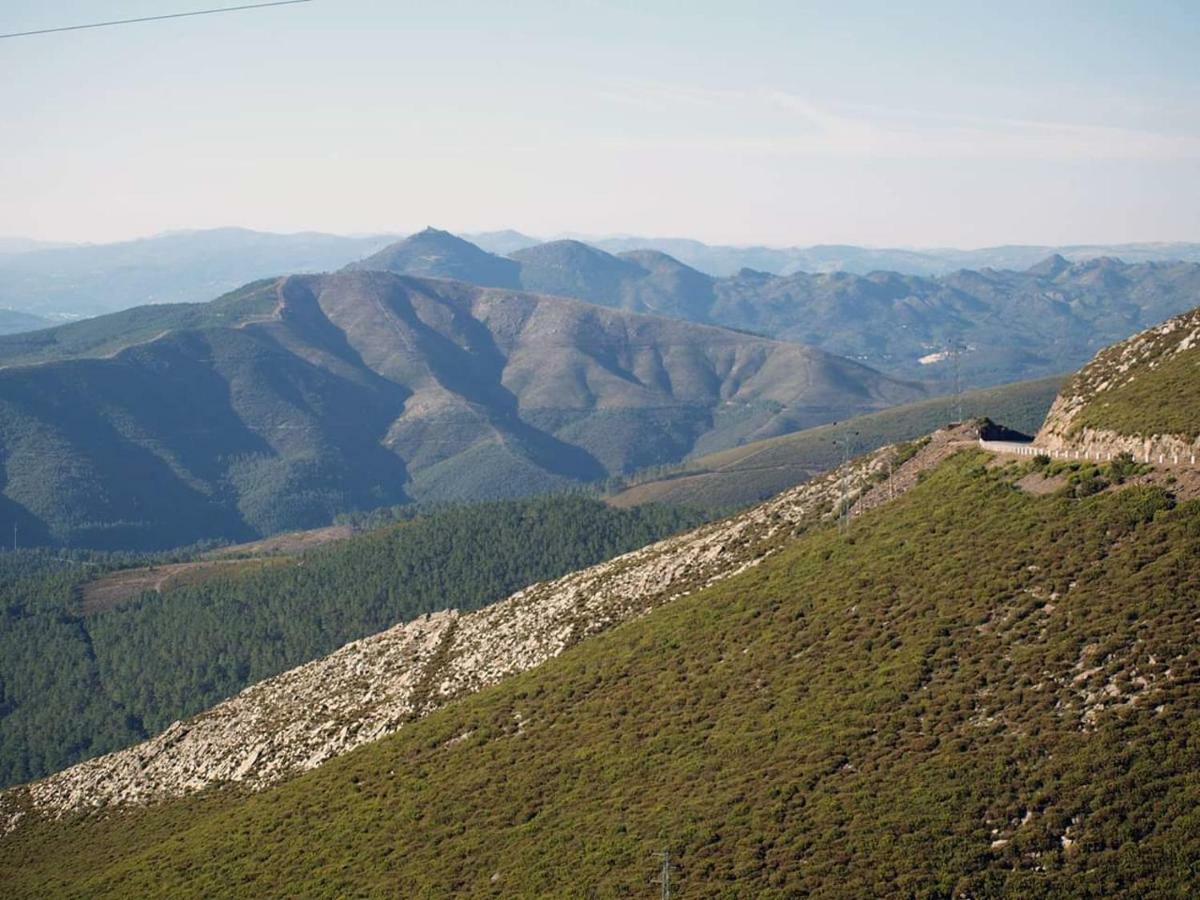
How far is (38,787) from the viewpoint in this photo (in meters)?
109

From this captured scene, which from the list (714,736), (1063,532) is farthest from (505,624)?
(1063,532)

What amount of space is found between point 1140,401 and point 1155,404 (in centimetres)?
234

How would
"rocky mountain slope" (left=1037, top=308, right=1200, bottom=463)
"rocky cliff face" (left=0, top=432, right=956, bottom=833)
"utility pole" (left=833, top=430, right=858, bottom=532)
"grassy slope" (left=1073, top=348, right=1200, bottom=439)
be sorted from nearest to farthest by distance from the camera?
"rocky mountain slope" (left=1037, top=308, right=1200, bottom=463)
"grassy slope" (left=1073, top=348, right=1200, bottom=439)
"utility pole" (left=833, top=430, right=858, bottom=532)
"rocky cliff face" (left=0, top=432, right=956, bottom=833)

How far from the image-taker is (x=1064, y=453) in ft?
239

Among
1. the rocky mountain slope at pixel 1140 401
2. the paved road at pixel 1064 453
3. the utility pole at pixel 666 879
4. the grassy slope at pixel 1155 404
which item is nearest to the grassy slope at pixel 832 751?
the utility pole at pixel 666 879

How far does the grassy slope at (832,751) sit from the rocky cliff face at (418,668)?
760 cm

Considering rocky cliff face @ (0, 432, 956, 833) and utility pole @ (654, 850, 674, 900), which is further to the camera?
rocky cliff face @ (0, 432, 956, 833)

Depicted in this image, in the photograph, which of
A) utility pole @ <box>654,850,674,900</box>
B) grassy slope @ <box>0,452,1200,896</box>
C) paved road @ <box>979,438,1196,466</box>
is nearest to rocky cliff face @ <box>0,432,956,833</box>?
paved road @ <box>979,438,1196,466</box>

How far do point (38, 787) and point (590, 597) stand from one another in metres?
54.5

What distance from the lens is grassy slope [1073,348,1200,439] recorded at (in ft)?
212

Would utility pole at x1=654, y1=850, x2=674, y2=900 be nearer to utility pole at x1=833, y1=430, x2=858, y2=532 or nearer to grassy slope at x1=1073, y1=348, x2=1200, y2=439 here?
grassy slope at x1=1073, y1=348, x2=1200, y2=439

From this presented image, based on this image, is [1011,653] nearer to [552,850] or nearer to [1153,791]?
[1153,791]

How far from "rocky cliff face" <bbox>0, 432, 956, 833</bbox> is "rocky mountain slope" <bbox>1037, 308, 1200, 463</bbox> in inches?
491

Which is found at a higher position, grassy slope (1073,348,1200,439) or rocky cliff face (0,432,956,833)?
grassy slope (1073,348,1200,439)
